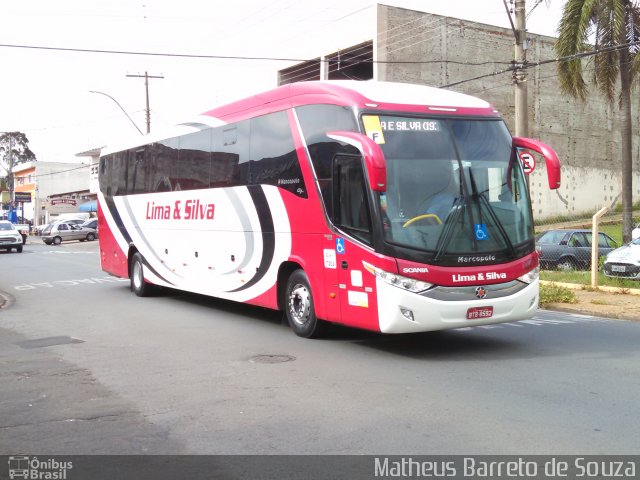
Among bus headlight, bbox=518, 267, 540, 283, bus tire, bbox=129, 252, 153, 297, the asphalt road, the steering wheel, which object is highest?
the steering wheel

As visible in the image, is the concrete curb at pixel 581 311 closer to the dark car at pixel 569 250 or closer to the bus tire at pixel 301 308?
the bus tire at pixel 301 308

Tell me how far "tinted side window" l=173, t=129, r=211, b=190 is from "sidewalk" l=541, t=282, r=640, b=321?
23.9 feet

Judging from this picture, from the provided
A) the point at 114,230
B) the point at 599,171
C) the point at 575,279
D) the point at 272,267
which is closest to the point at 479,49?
the point at 599,171

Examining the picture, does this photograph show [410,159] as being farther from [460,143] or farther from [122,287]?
[122,287]

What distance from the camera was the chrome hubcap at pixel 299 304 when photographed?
10469 millimetres

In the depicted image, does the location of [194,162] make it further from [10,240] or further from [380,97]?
[10,240]

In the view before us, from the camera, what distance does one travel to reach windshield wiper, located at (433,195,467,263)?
28.6 feet

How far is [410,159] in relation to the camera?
29.4 ft

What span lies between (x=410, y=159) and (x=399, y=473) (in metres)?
4.87

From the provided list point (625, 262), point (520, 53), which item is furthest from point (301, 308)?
point (520, 53)

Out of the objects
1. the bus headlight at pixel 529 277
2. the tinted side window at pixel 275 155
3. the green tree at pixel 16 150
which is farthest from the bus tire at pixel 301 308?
the green tree at pixel 16 150

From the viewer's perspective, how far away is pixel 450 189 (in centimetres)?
897

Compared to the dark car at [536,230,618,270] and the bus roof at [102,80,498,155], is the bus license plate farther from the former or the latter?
the dark car at [536,230,618,270]

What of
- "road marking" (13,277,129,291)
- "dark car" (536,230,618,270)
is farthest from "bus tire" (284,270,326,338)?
"dark car" (536,230,618,270)
